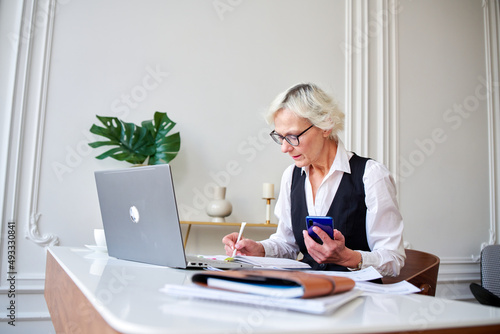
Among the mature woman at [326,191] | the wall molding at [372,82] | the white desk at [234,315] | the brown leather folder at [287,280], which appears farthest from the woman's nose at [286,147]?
the wall molding at [372,82]

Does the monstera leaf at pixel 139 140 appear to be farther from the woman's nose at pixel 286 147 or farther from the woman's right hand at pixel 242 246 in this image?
the woman's right hand at pixel 242 246

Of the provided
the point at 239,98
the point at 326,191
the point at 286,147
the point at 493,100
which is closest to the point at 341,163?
the point at 326,191

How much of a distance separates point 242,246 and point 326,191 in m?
0.50

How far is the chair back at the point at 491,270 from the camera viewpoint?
2258mm

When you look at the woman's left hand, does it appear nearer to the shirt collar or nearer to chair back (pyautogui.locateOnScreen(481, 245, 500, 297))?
the shirt collar

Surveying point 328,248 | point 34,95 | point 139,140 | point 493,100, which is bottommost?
point 328,248

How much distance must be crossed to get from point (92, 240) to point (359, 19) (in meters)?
2.65

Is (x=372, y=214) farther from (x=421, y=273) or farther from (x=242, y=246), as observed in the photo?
(x=242, y=246)

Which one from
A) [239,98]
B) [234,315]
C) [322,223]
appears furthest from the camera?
[239,98]

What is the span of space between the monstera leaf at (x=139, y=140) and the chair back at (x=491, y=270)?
193 centimetres

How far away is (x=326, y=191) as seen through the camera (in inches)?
70.1

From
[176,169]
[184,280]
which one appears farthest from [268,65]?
[184,280]

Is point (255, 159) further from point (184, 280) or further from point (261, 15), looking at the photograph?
point (184, 280)

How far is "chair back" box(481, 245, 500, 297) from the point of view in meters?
2.26
